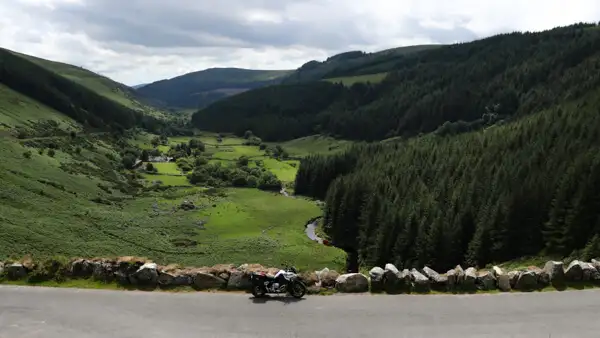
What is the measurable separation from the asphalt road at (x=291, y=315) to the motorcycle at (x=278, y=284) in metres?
0.54

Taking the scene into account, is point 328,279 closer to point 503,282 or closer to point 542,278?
point 503,282

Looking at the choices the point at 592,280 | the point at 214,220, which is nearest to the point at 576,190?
the point at 592,280

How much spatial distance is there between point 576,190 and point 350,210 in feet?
240

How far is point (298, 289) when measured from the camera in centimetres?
2370

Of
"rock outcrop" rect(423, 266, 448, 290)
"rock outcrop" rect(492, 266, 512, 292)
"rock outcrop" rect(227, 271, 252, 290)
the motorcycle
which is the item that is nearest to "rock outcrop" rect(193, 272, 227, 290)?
"rock outcrop" rect(227, 271, 252, 290)

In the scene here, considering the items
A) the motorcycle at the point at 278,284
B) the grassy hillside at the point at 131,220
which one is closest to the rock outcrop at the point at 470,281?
the motorcycle at the point at 278,284

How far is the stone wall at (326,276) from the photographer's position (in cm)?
2447

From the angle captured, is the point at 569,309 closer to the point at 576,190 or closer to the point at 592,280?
the point at 592,280

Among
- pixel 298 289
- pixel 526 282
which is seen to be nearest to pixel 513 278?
pixel 526 282

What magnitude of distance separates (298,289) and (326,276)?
1.98 metres

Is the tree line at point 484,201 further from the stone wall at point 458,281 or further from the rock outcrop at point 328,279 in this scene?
the rock outcrop at point 328,279

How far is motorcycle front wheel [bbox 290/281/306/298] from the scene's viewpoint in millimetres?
23656

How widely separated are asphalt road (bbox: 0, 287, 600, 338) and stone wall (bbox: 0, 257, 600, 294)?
Answer: 0.97m

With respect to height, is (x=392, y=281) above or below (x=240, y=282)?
above
